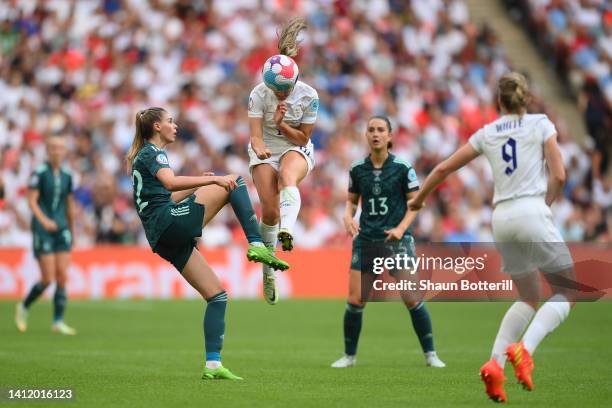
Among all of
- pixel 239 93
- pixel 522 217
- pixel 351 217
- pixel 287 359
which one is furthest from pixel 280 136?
pixel 239 93

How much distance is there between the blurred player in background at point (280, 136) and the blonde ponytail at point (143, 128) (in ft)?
3.80

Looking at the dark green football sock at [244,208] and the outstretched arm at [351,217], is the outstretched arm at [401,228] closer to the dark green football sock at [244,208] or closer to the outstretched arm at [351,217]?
the outstretched arm at [351,217]

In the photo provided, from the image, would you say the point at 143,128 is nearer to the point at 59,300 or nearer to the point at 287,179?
the point at 287,179

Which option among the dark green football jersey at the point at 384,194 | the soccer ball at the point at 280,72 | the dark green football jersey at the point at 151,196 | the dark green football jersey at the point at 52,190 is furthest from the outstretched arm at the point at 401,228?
the dark green football jersey at the point at 52,190

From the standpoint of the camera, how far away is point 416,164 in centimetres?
2608

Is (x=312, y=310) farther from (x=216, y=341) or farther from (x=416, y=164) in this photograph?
(x=216, y=341)

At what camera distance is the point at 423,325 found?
1233cm

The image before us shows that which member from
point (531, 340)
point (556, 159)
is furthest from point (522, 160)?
point (531, 340)

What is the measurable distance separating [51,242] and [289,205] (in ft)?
22.5

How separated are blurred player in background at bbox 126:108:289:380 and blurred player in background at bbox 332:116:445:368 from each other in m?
1.98

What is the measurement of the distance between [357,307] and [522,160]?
4043 millimetres

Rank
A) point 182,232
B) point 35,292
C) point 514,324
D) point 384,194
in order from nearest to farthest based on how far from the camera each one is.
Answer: point 514,324
point 182,232
point 384,194
point 35,292

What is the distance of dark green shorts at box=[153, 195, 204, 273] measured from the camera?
10.2 m

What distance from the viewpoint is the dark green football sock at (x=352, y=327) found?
40.5 ft
